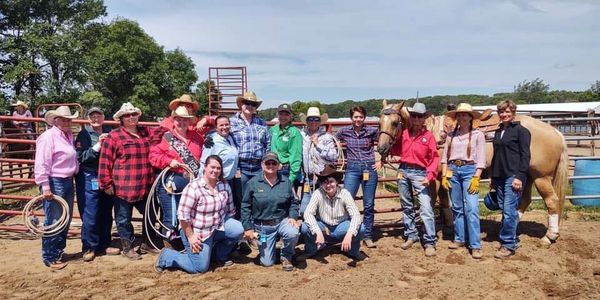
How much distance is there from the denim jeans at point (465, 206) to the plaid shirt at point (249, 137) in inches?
85.6

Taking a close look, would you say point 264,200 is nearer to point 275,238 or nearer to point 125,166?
point 275,238

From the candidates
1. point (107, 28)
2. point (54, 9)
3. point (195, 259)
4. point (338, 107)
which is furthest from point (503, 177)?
point (338, 107)

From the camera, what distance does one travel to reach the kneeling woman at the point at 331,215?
4352mm

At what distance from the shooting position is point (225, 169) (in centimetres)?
427

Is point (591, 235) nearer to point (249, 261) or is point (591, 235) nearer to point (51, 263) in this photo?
point (249, 261)

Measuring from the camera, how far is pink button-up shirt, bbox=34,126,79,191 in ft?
13.5

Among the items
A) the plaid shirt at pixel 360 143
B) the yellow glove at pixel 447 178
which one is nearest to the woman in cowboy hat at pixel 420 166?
the yellow glove at pixel 447 178

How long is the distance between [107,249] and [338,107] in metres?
67.4

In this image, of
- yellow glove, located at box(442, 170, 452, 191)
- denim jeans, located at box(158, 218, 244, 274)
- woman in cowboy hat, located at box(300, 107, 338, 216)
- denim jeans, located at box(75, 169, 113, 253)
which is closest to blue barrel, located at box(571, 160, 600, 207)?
yellow glove, located at box(442, 170, 452, 191)

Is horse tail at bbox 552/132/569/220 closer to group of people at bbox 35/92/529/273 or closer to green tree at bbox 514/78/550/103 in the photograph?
group of people at bbox 35/92/529/273

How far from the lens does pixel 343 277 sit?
397cm

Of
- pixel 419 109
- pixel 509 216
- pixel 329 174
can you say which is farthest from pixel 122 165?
pixel 509 216

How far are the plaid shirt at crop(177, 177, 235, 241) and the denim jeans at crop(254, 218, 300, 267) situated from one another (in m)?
0.46

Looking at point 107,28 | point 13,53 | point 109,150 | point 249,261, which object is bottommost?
point 249,261
